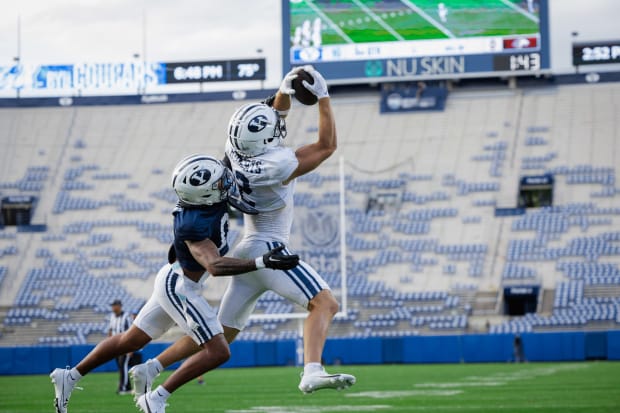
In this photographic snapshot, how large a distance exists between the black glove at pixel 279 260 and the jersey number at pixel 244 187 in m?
0.72

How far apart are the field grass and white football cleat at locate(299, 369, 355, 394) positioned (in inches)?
121

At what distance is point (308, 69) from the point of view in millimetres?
7734

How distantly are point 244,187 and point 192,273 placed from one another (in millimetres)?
758

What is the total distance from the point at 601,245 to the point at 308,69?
2445cm

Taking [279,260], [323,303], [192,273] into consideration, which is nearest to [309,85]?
[279,260]

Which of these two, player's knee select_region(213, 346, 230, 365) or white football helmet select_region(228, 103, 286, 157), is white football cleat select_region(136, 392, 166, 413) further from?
white football helmet select_region(228, 103, 286, 157)

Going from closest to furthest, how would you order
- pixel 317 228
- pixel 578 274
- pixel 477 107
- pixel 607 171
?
pixel 317 228 → pixel 578 274 → pixel 607 171 → pixel 477 107

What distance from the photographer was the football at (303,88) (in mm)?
7723

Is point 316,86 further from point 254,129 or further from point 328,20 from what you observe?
point 328,20

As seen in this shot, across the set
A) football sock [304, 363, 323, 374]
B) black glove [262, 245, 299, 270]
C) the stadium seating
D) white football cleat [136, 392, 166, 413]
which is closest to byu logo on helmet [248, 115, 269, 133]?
black glove [262, 245, 299, 270]

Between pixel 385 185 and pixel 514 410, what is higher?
pixel 385 185

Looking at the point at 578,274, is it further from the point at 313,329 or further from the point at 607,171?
the point at 313,329

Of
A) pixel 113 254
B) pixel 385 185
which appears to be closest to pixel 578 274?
pixel 385 185

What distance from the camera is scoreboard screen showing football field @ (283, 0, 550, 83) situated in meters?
35.1
